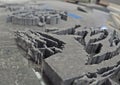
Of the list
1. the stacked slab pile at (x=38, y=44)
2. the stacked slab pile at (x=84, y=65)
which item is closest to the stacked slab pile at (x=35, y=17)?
the stacked slab pile at (x=38, y=44)

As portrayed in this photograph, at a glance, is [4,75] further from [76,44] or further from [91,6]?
[91,6]

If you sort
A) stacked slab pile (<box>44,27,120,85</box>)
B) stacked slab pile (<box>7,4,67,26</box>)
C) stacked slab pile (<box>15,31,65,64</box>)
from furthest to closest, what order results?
stacked slab pile (<box>7,4,67,26</box>)
stacked slab pile (<box>15,31,65,64</box>)
stacked slab pile (<box>44,27,120,85</box>)

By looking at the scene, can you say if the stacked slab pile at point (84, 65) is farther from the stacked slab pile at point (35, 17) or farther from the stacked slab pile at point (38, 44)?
the stacked slab pile at point (35, 17)

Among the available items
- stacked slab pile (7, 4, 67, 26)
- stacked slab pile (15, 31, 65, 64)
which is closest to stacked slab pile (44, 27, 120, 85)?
stacked slab pile (15, 31, 65, 64)

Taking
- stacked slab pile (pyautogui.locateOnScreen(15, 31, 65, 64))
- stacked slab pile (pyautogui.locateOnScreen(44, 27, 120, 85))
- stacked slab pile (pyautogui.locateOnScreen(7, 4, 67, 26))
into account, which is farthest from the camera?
stacked slab pile (pyautogui.locateOnScreen(7, 4, 67, 26))

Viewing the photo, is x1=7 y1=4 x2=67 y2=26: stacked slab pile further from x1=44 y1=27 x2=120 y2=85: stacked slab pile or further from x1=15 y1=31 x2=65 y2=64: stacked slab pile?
x1=44 y1=27 x2=120 y2=85: stacked slab pile

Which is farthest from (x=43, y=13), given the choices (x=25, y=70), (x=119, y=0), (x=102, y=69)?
(x=119, y=0)
